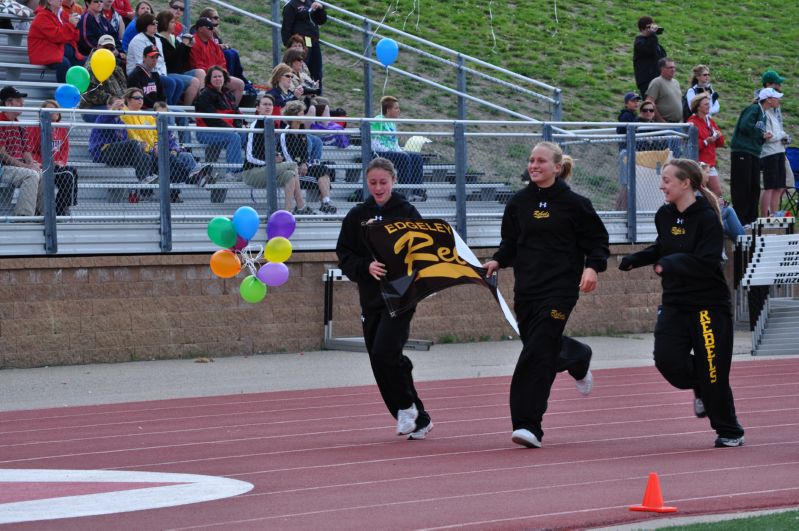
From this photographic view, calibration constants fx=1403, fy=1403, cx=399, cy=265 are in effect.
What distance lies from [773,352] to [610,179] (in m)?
6.98

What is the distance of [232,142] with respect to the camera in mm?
15141

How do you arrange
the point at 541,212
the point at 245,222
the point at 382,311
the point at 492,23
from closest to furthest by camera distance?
the point at 541,212
the point at 382,311
the point at 245,222
the point at 492,23

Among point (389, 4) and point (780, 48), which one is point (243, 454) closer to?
point (389, 4)

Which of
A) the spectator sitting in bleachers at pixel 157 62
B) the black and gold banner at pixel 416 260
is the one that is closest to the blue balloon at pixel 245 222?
the black and gold banner at pixel 416 260

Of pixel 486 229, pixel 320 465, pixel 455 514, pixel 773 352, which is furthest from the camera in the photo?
pixel 486 229

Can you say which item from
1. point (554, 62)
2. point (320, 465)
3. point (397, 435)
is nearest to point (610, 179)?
point (397, 435)

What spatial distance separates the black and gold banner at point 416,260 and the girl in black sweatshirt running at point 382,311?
0.24 ft

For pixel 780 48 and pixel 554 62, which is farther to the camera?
pixel 780 48

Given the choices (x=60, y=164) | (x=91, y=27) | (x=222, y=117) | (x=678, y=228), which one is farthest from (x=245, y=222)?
(x=91, y=27)

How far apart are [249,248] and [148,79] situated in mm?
3739

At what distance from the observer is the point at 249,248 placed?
14.3 m

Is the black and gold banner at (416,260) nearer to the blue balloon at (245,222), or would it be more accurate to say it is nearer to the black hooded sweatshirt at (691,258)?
the black hooded sweatshirt at (691,258)

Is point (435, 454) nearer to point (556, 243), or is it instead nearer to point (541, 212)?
point (556, 243)

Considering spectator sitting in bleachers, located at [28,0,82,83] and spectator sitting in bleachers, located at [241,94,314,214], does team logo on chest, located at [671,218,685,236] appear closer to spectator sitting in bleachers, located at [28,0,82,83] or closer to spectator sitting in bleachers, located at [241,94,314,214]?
spectator sitting in bleachers, located at [241,94,314,214]
